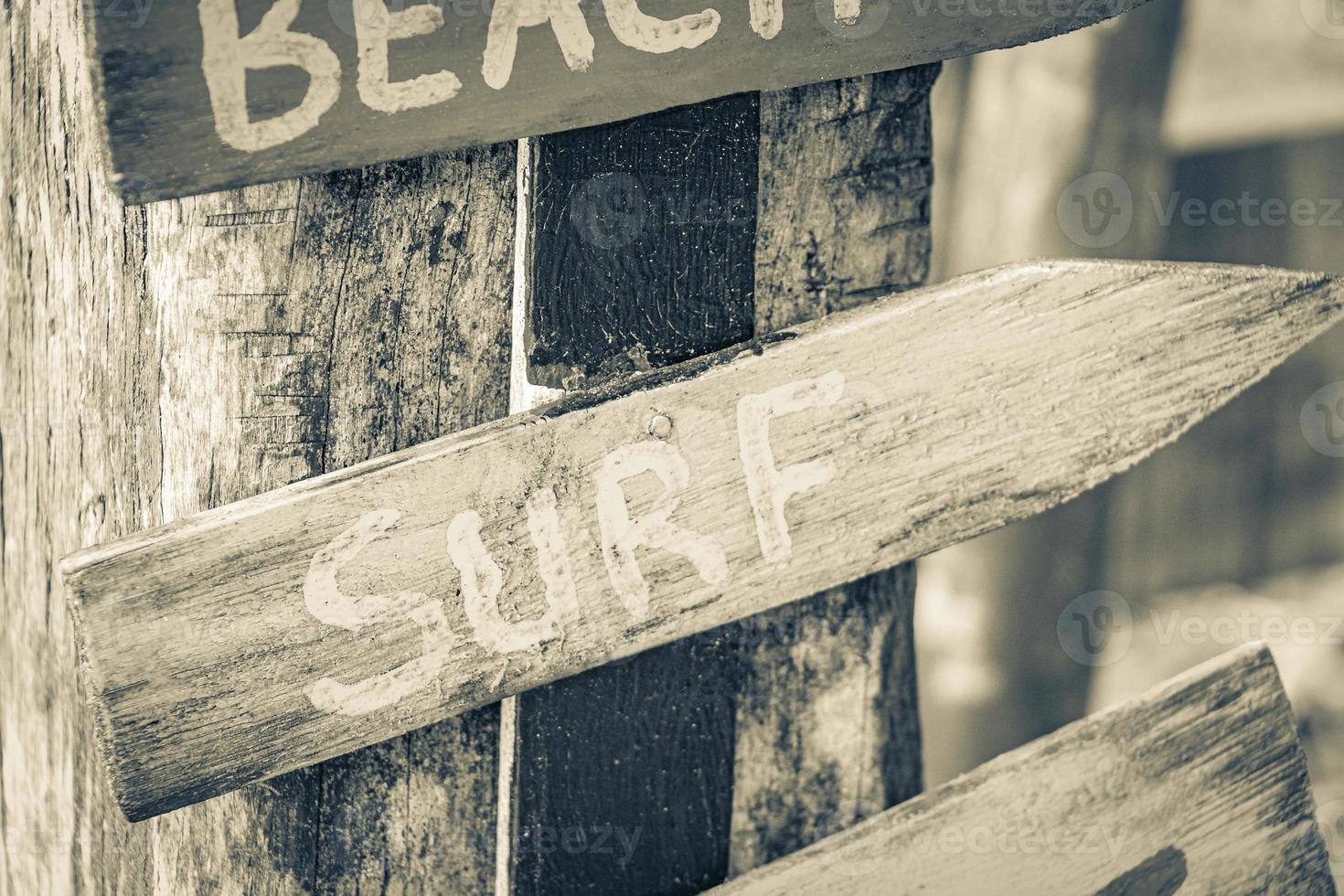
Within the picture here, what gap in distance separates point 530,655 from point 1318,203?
2599 mm

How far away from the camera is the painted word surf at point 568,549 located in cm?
90

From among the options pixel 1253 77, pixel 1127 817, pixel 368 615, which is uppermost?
pixel 1253 77

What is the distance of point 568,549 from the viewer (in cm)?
94

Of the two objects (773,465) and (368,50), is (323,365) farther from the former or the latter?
(773,465)

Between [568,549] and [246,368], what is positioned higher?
[246,368]

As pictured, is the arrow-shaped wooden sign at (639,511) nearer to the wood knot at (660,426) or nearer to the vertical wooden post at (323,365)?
the wood knot at (660,426)

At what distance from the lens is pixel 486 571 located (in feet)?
3.04

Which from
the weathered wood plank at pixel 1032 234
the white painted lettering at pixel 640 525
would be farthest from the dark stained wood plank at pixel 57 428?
the weathered wood plank at pixel 1032 234

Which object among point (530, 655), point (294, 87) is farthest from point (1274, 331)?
Result: point (294, 87)

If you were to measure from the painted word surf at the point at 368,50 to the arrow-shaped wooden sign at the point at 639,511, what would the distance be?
29 cm

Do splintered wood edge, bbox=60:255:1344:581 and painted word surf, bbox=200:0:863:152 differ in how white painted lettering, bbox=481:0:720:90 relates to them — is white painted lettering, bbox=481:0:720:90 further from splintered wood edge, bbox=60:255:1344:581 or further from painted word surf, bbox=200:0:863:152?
splintered wood edge, bbox=60:255:1344:581

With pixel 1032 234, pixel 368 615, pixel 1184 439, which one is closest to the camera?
pixel 368 615

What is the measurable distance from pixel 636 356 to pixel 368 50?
36 cm

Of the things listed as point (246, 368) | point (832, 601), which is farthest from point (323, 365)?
point (832, 601)
